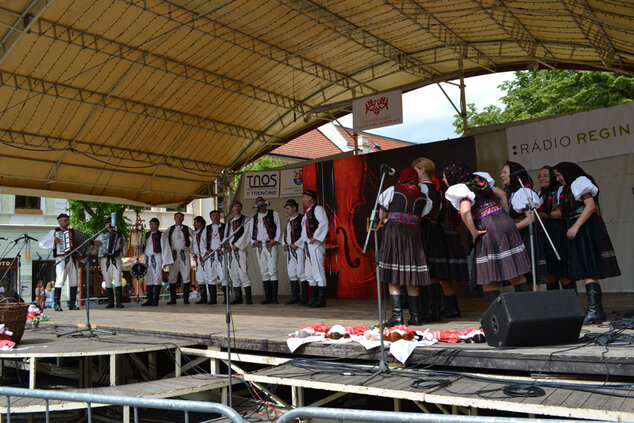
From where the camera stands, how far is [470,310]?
19.5 feet

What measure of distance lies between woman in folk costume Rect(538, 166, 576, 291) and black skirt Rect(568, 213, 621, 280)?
352 millimetres

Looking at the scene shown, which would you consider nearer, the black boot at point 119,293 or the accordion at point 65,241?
the accordion at point 65,241

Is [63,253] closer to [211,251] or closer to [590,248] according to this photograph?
[211,251]

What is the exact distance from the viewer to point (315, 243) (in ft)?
24.1

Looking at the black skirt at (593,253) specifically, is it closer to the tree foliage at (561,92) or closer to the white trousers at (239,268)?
the white trousers at (239,268)

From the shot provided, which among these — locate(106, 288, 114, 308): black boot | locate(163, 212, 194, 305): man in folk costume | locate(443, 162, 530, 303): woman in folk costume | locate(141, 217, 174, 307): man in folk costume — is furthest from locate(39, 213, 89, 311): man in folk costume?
locate(443, 162, 530, 303): woman in folk costume

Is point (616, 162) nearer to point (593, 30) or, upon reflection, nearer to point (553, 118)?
point (553, 118)

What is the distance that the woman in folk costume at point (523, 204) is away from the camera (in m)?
4.32

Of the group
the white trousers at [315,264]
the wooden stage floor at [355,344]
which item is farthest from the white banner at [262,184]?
the wooden stage floor at [355,344]

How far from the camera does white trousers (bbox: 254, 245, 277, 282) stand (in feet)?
26.9

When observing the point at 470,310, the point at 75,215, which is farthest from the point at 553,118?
the point at 75,215

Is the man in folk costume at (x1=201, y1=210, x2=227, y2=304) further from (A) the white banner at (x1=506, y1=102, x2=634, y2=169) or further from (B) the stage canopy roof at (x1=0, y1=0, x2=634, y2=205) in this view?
(A) the white banner at (x1=506, y1=102, x2=634, y2=169)

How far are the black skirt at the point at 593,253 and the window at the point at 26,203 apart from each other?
21505 millimetres

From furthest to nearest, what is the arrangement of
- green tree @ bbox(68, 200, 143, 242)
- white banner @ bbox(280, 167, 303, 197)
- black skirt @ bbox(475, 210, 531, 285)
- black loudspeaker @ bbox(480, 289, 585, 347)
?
green tree @ bbox(68, 200, 143, 242)
white banner @ bbox(280, 167, 303, 197)
black skirt @ bbox(475, 210, 531, 285)
black loudspeaker @ bbox(480, 289, 585, 347)
